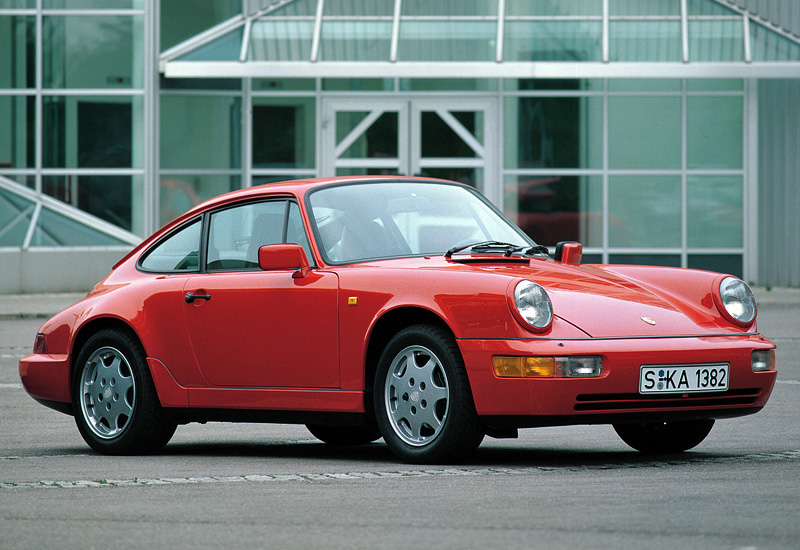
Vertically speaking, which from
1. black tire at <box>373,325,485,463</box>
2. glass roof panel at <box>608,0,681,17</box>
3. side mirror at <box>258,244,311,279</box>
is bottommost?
black tire at <box>373,325,485,463</box>

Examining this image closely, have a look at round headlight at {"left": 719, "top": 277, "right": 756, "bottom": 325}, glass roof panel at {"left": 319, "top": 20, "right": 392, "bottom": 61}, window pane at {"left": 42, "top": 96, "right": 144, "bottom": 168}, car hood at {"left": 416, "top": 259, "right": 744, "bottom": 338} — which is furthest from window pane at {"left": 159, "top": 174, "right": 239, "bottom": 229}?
round headlight at {"left": 719, "top": 277, "right": 756, "bottom": 325}

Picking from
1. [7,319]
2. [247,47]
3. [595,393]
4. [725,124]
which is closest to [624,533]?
[595,393]

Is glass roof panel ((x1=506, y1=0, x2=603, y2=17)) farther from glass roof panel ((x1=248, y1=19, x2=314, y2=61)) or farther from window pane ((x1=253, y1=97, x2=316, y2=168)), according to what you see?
window pane ((x1=253, y1=97, x2=316, y2=168))

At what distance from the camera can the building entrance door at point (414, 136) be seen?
89.6ft

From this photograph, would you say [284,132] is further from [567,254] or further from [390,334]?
[390,334]

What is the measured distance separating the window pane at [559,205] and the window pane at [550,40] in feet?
8.09

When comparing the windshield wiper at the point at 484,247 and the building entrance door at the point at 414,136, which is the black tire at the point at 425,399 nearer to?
the windshield wiper at the point at 484,247

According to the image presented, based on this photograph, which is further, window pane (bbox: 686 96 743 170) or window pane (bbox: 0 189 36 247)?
window pane (bbox: 686 96 743 170)

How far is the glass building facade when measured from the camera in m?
25.4

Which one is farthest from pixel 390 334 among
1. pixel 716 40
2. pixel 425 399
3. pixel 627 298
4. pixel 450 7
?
pixel 450 7

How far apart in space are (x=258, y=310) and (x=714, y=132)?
69.5 feet

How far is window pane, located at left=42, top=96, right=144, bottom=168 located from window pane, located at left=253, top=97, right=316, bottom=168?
2313 millimetres

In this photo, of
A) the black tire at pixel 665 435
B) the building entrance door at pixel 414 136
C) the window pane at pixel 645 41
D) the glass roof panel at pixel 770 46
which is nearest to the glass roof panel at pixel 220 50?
the building entrance door at pixel 414 136

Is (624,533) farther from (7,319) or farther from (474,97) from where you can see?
(474,97)
